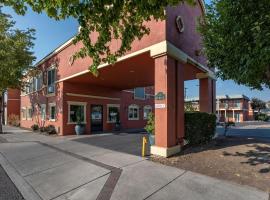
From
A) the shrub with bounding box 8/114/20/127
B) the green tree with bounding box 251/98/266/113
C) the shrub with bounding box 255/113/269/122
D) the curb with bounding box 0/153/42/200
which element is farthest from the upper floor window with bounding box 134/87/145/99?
the green tree with bounding box 251/98/266/113

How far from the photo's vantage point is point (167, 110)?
953 centimetres

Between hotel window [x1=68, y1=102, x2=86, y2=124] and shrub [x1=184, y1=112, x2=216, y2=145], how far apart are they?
34.2ft

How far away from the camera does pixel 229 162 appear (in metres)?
8.20

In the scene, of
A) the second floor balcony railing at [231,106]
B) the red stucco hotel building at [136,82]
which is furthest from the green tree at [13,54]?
the second floor balcony railing at [231,106]

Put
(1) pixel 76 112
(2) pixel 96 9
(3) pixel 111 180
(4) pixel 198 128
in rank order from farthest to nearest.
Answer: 1. (1) pixel 76 112
2. (4) pixel 198 128
3. (3) pixel 111 180
4. (2) pixel 96 9

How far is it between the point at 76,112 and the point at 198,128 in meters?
10.9

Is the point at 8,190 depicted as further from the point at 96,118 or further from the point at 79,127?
the point at 96,118

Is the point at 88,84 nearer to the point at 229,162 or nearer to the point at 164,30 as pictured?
the point at 164,30

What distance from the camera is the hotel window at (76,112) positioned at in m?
18.9

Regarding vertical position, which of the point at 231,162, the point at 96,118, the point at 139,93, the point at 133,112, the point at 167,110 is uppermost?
the point at 139,93

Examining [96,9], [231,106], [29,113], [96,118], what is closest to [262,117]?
[231,106]

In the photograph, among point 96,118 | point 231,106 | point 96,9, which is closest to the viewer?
point 96,9

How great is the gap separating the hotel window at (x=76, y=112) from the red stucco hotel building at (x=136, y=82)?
0.26ft

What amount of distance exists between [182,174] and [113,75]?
10.0 m
